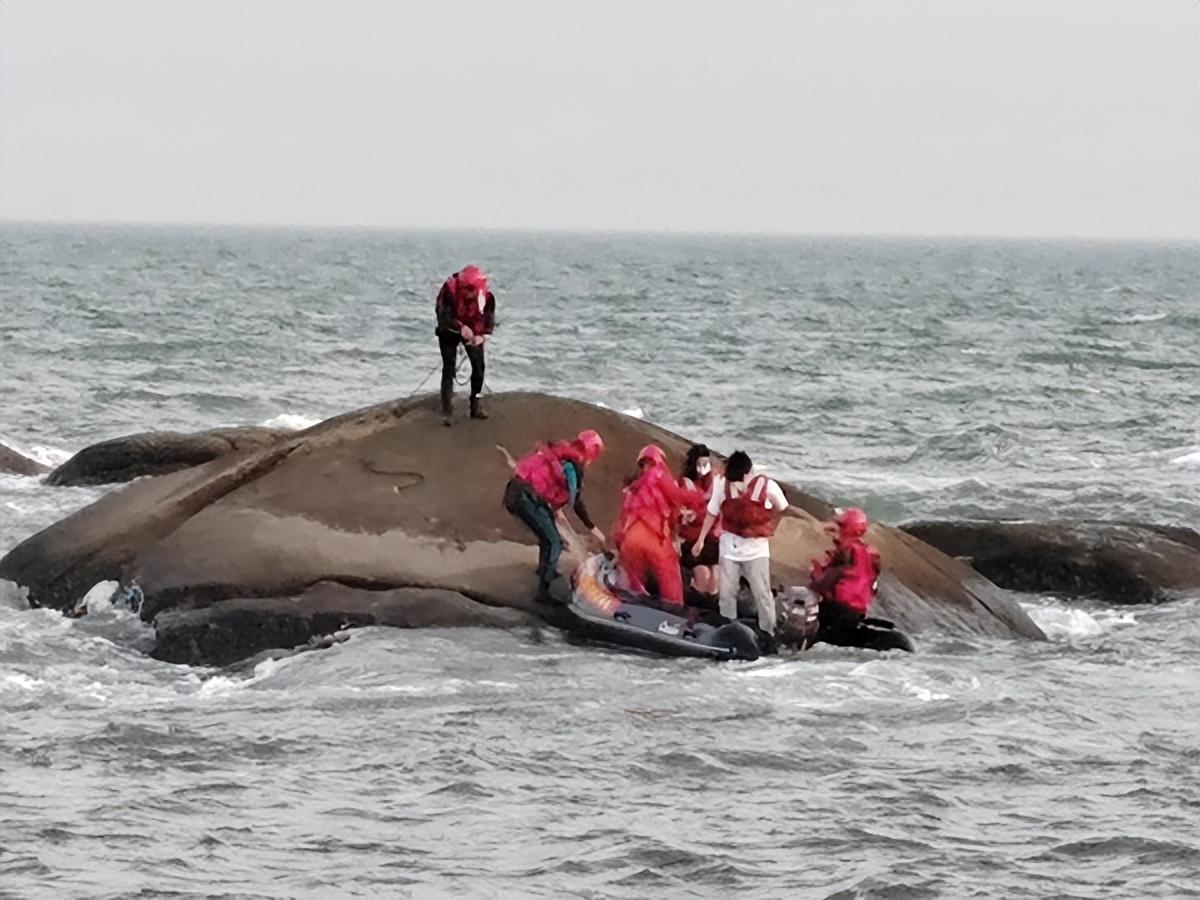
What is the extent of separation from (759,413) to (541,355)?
14.1 meters

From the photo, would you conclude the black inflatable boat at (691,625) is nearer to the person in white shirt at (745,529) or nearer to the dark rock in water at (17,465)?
the person in white shirt at (745,529)

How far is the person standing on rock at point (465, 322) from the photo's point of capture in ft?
65.3

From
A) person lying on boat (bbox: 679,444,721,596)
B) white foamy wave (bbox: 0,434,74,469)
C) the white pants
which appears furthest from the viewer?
white foamy wave (bbox: 0,434,74,469)

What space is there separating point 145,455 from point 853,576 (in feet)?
42.0

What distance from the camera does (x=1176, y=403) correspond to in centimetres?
4650

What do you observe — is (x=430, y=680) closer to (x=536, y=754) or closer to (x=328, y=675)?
(x=328, y=675)

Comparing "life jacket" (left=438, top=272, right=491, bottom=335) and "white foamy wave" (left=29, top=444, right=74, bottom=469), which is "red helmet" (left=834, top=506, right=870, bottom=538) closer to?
"life jacket" (left=438, top=272, right=491, bottom=335)

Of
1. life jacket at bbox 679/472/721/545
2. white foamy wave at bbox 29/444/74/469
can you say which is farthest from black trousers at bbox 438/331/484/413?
white foamy wave at bbox 29/444/74/469

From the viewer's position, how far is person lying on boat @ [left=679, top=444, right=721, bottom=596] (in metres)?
18.6

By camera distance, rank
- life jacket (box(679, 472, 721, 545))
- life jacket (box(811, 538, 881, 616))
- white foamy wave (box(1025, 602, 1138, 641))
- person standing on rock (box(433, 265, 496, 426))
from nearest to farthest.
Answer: life jacket (box(811, 538, 881, 616)) < life jacket (box(679, 472, 721, 545)) < person standing on rock (box(433, 265, 496, 426)) < white foamy wave (box(1025, 602, 1138, 641))

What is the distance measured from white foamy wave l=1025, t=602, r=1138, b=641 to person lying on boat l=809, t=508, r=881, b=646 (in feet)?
9.50

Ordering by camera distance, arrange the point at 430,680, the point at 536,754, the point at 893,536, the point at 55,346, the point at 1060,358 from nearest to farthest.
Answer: the point at 536,754, the point at 430,680, the point at 893,536, the point at 55,346, the point at 1060,358

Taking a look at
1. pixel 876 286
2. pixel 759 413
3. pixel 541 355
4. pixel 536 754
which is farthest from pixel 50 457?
pixel 876 286

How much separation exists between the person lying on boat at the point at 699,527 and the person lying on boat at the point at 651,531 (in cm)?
29
